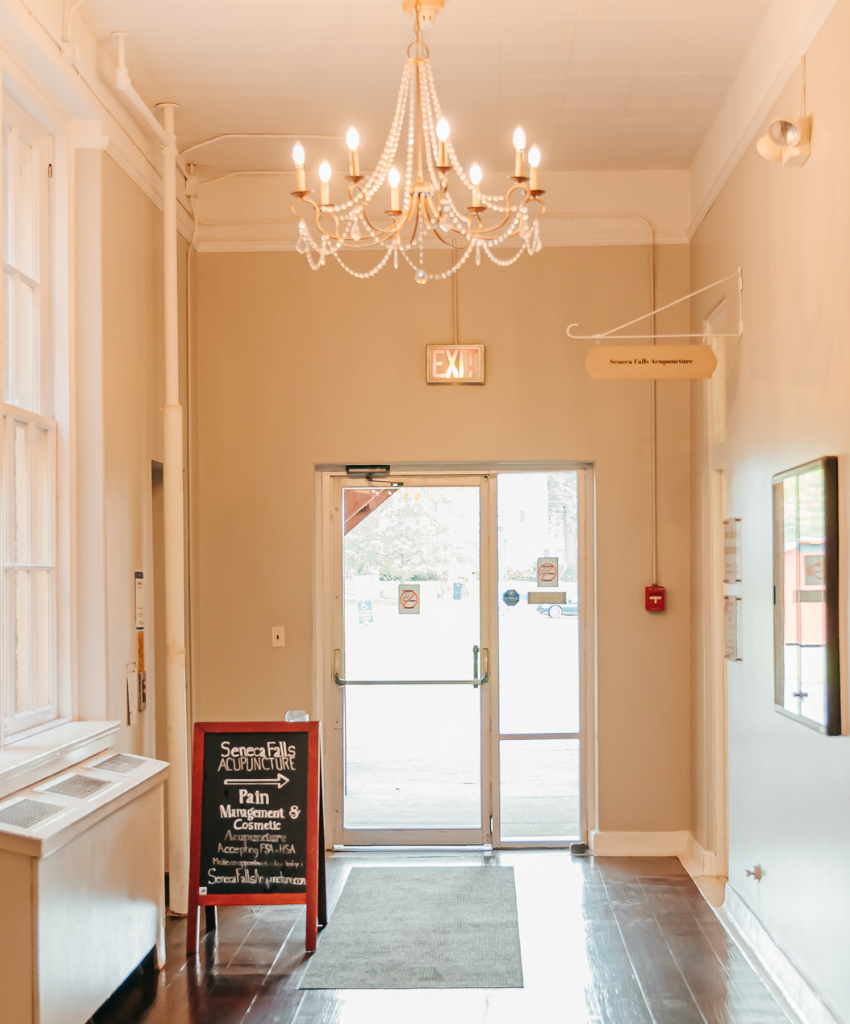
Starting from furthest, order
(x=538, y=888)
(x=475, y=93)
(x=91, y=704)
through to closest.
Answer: (x=538, y=888) < (x=475, y=93) < (x=91, y=704)

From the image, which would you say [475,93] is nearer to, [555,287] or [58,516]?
[555,287]

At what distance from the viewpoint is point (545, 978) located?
3.93 meters

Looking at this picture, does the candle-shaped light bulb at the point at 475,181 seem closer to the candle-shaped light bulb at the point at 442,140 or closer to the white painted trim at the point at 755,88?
the candle-shaped light bulb at the point at 442,140

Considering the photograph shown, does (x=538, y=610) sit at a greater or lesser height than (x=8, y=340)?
lesser

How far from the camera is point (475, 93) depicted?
475cm

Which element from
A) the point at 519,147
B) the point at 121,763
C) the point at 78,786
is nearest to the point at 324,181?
the point at 519,147

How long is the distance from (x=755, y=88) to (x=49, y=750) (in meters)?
3.82

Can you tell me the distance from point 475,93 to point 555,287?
1.33 meters

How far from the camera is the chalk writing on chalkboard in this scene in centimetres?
430

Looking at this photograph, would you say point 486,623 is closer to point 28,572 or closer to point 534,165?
point 28,572

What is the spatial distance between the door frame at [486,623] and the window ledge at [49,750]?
1.77m

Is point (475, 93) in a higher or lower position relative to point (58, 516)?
higher

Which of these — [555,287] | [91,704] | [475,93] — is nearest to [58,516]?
[91,704]

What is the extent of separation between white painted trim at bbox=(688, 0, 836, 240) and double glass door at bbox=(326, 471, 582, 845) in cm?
177
